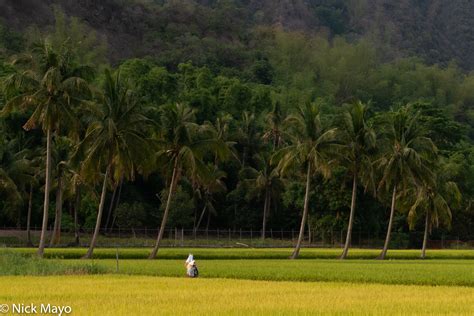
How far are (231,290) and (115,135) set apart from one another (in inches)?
973

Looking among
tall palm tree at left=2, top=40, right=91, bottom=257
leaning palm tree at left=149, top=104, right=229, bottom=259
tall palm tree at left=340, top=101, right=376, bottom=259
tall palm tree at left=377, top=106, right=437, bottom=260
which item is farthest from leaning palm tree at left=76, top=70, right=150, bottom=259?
tall palm tree at left=377, top=106, right=437, bottom=260

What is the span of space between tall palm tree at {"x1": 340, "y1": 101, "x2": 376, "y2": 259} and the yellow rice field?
2962cm

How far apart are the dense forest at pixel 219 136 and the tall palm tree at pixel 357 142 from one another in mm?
103

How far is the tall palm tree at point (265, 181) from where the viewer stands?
3526 inches

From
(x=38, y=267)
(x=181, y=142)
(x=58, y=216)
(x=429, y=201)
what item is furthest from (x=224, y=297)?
(x=429, y=201)

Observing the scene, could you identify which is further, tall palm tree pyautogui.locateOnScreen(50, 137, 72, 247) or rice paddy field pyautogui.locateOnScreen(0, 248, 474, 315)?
tall palm tree pyautogui.locateOnScreen(50, 137, 72, 247)

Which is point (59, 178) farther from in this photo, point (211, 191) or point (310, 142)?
point (310, 142)

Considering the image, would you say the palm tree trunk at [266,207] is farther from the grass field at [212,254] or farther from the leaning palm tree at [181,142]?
the leaning palm tree at [181,142]

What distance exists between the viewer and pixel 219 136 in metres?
85.2

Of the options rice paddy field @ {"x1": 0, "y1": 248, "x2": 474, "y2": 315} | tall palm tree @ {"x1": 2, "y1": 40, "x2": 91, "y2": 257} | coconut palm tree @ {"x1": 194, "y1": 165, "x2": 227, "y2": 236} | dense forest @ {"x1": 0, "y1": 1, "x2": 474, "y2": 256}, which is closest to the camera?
rice paddy field @ {"x1": 0, "y1": 248, "x2": 474, "y2": 315}

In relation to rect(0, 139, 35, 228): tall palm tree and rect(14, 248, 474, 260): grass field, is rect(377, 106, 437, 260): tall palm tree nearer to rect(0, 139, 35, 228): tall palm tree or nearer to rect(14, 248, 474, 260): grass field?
rect(14, 248, 474, 260): grass field

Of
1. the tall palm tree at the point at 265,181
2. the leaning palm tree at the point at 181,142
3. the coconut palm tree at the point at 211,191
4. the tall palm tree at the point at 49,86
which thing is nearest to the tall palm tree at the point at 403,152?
the leaning palm tree at the point at 181,142

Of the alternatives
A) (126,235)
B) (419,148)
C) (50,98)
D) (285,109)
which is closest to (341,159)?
(419,148)

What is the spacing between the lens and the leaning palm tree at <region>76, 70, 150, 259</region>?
4975 centimetres
